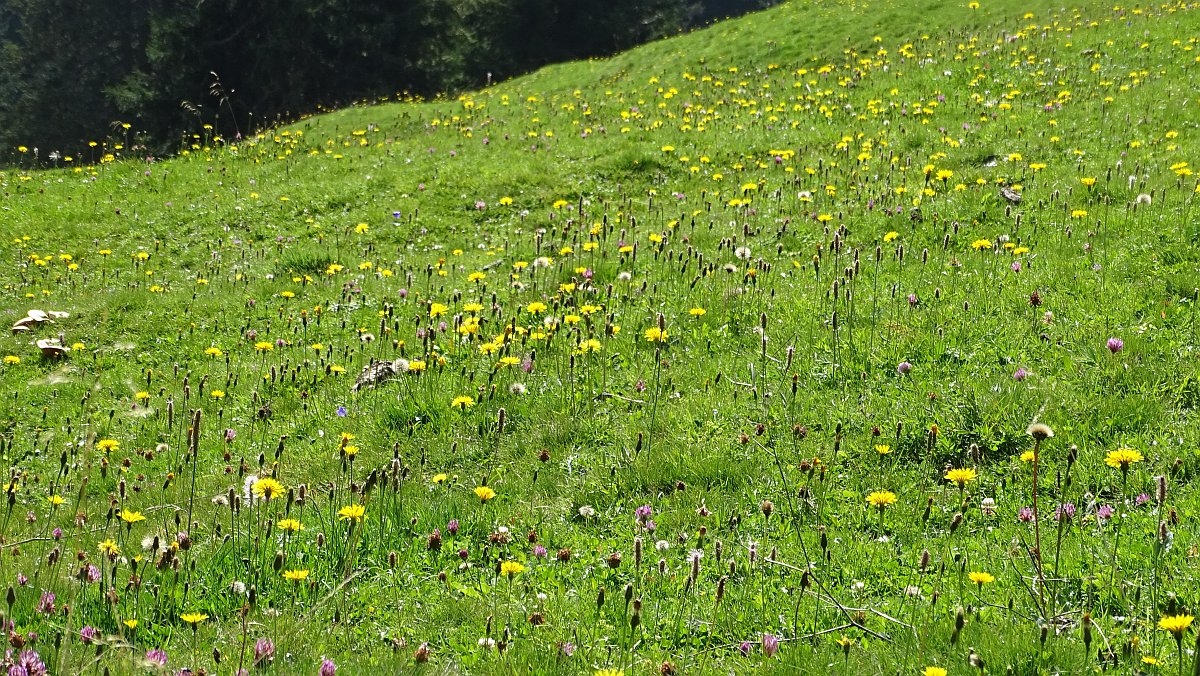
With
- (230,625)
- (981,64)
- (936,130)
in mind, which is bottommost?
(230,625)

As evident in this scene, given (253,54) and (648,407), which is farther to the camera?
(253,54)

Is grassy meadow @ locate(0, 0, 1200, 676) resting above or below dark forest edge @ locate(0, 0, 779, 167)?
below

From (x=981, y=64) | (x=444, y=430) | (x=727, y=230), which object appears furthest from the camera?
(x=981, y=64)

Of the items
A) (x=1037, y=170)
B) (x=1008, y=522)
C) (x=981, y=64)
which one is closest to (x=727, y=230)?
(x=1037, y=170)

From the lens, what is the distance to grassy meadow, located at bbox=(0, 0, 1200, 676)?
3.69 metres

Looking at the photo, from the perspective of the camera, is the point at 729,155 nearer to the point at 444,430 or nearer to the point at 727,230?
the point at 727,230

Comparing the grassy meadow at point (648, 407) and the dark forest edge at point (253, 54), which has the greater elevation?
the dark forest edge at point (253, 54)

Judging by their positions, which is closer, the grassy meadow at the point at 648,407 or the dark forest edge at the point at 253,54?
the grassy meadow at the point at 648,407

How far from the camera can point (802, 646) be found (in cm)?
353

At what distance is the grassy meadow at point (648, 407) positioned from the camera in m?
3.69

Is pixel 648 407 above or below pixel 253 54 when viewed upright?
below

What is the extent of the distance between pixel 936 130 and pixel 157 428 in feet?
37.9

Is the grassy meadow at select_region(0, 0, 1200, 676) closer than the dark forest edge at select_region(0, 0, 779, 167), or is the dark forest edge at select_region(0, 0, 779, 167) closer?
the grassy meadow at select_region(0, 0, 1200, 676)

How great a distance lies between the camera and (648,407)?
610cm
